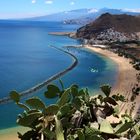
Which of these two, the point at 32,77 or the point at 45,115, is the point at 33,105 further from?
the point at 32,77

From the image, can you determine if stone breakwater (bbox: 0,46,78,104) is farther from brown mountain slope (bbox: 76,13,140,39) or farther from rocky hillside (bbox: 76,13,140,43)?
brown mountain slope (bbox: 76,13,140,39)

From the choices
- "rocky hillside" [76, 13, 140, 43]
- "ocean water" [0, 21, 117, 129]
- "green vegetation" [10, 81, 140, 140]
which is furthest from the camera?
"rocky hillside" [76, 13, 140, 43]

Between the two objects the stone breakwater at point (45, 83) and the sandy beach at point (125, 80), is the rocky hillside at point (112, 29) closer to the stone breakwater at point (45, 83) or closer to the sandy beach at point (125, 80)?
the sandy beach at point (125, 80)

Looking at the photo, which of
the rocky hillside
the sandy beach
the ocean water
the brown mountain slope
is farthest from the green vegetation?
the brown mountain slope

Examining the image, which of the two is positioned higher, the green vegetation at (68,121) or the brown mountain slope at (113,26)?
the green vegetation at (68,121)

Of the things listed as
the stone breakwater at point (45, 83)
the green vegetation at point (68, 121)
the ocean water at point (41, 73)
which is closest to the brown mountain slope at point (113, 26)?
the ocean water at point (41, 73)

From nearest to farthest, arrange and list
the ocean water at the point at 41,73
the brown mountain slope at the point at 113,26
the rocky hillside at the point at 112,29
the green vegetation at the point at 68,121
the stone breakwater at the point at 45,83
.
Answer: the green vegetation at the point at 68,121 → the ocean water at the point at 41,73 → the stone breakwater at the point at 45,83 → the rocky hillside at the point at 112,29 → the brown mountain slope at the point at 113,26

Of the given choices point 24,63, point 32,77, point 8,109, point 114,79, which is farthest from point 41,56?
point 8,109

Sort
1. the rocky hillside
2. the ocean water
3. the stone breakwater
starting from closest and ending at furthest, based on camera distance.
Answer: the ocean water < the stone breakwater < the rocky hillside
